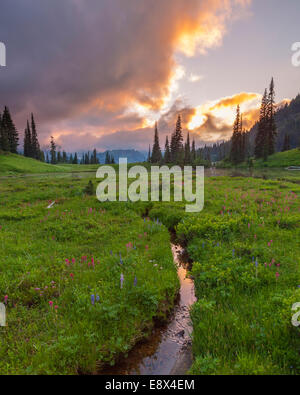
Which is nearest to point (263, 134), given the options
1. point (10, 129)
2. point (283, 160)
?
point (283, 160)

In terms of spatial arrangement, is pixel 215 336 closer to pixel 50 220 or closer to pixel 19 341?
pixel 19 341

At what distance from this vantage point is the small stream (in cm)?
366

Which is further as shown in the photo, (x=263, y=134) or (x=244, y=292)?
(x=263, y=134)

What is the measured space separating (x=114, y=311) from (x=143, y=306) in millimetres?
854

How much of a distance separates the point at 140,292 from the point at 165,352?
1.34m

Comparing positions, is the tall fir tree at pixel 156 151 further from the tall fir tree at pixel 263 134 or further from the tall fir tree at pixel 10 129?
the tall fir tree at pixel 10 129

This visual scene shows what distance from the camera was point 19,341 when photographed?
147 inches

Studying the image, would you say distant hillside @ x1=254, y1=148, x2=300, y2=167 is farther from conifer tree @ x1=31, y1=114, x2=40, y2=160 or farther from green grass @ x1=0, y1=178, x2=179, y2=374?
conifer tree @ x1=31, y1=114, x2=40, y2=160

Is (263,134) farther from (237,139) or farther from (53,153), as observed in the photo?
(53,153)

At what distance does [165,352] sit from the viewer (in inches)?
159

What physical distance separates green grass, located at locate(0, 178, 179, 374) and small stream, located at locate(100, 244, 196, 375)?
18 centimetres

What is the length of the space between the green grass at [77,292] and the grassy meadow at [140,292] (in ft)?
0.08

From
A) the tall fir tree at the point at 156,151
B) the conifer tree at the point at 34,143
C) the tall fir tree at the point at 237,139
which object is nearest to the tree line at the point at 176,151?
the tall fir tree at the point at 156,151
